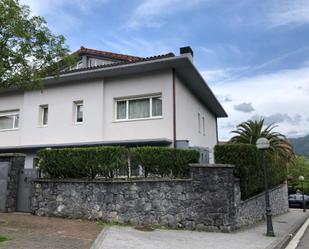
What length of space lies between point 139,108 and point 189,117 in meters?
2.90

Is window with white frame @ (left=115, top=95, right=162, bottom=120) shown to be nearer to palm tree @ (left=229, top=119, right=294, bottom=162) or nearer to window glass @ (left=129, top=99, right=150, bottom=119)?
window glass @ (left=129, top=99, right=150, bottom=119)

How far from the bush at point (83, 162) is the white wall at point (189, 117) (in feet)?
13.5

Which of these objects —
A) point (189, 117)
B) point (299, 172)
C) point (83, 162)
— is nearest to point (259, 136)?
point (189, 117)

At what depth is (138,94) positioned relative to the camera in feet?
51.4

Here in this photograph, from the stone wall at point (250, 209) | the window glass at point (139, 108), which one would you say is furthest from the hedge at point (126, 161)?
the window glass at point (139, 108)

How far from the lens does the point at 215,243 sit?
9.00 m

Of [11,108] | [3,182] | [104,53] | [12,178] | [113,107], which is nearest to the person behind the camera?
[3,182]

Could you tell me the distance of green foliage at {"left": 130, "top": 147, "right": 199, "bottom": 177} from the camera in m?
11.7

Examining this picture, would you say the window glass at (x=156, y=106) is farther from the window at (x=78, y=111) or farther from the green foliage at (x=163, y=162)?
the window at (x=78, y=111)

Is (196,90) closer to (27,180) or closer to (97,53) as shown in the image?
(97,53)

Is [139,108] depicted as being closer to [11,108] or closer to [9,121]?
[11,108]

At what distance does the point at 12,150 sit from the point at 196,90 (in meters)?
10.9

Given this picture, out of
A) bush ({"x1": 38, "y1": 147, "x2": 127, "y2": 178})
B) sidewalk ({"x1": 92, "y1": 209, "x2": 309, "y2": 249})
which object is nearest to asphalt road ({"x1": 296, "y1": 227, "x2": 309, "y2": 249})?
sidewalk ({"x1": 92, "y1": 209, "x2": 309, "y2": 249})

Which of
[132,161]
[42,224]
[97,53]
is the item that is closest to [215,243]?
[132,161]
